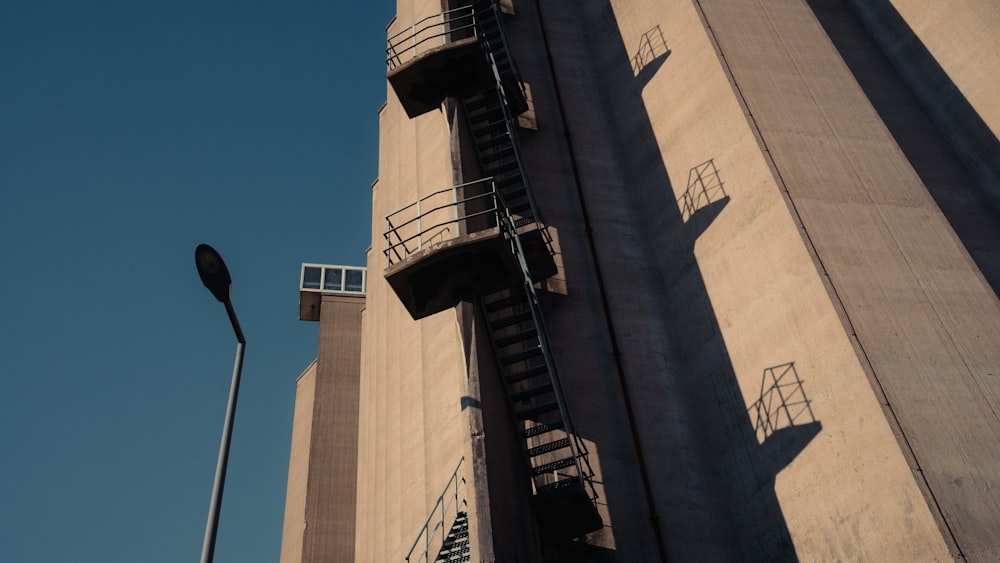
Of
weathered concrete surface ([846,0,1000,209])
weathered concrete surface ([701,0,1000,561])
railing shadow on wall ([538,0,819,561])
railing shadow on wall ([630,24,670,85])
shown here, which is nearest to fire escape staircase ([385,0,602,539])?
railing shadow on wall ([538,0,819,561])

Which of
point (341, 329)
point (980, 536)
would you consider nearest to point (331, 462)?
point (341, 329)

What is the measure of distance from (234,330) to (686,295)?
1142cm

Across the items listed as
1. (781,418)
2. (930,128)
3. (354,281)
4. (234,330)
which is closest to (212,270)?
(234,330)

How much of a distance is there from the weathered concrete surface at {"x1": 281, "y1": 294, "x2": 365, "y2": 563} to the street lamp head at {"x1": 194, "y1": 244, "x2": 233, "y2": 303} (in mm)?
17102

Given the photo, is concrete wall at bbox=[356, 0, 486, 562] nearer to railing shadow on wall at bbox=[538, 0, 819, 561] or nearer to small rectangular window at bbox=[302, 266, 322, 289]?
railing shadow on wall at bbox=[538, 0, 819, 561]

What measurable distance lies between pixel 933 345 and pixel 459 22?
1565cm

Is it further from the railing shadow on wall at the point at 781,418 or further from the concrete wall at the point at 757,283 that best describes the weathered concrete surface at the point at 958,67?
the railing shadow on wall at the point at 781,418

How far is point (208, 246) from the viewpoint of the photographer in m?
11.8

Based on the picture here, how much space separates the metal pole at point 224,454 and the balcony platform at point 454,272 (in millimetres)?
3714

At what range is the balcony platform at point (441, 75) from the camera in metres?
21.8

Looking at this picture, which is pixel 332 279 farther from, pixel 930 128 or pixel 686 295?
pixel 930 128

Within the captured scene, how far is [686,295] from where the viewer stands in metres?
20.8

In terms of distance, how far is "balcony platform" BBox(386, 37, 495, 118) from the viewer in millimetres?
21781

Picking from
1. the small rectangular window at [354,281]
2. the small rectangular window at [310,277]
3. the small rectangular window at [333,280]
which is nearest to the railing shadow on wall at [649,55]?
the small rectangular window at [354,281]
